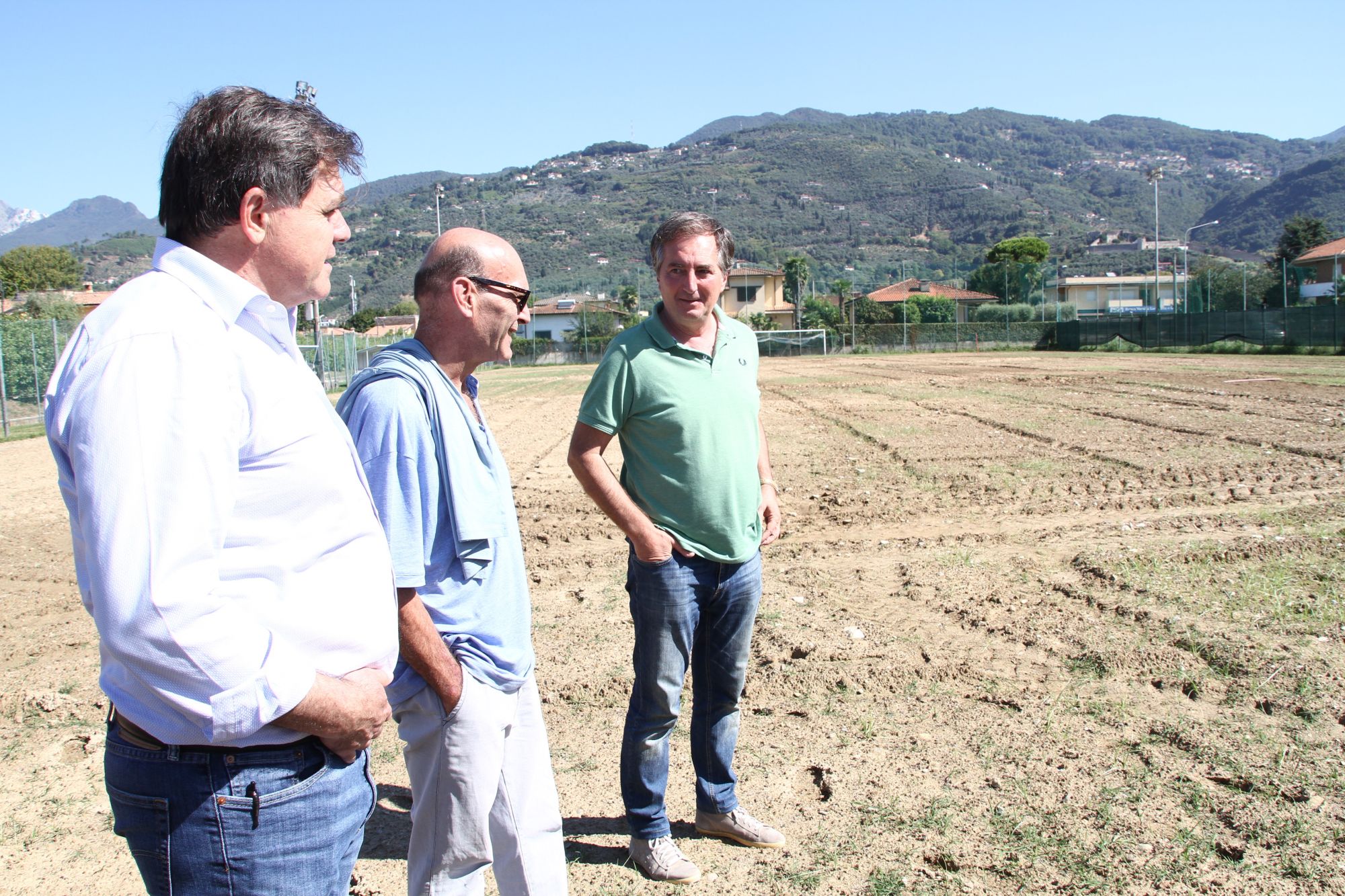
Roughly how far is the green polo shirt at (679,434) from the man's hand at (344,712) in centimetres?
147

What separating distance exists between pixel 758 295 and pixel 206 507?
89.1m

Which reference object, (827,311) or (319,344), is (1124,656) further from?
(827,311)

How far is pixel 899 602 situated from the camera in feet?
18.9

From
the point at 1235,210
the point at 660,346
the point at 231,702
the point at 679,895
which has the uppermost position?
the point at 1235,210

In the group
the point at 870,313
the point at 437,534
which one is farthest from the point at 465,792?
the point at 870,313

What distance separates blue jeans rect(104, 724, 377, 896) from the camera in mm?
1492

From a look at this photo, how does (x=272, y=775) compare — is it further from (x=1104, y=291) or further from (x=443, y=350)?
(x=1104, y=291)

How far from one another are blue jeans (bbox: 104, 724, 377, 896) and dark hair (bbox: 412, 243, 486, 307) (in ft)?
3.89

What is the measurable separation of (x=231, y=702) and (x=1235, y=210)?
695 feet

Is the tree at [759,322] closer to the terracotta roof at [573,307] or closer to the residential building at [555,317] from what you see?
the terracotta roof at [573,307]

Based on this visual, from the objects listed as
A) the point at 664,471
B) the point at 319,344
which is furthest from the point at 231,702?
the point at 319,344

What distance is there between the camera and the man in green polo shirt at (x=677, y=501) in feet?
9.89

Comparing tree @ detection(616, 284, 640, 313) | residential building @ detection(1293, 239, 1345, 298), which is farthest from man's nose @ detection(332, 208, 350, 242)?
tree @ detection(616, 284, 640, 313)

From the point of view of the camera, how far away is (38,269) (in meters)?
83.4
